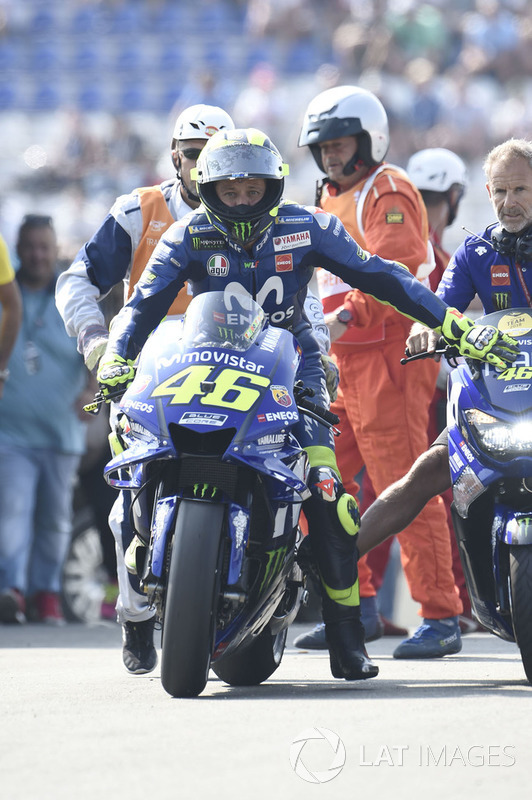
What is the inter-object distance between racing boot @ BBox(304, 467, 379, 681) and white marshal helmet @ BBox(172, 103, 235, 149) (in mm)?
1972

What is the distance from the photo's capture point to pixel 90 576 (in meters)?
9.77

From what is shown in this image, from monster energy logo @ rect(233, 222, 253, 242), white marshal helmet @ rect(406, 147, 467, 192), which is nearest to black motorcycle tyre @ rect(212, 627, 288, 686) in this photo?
monster energy logo @ rect(233, 222, 253, 242)

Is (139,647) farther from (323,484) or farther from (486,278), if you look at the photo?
(486,278)

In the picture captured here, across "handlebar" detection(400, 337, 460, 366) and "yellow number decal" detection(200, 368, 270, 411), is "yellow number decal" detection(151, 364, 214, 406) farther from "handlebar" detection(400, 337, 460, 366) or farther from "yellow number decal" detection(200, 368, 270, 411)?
"handlebar" detection(400, 337, 460, 366)

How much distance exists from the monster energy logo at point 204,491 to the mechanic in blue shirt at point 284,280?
2.14 feet

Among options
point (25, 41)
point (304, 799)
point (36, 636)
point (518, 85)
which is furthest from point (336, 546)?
point (25, 41)

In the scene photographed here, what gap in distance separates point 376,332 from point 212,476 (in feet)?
9.37

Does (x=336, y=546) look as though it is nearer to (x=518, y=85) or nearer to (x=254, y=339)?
(x=254, y=339)

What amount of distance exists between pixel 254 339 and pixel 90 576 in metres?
5.26

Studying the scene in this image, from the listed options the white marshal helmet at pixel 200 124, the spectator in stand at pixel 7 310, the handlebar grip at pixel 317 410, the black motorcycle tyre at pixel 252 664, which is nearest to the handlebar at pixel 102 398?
the handlebar grip at pixel 317 410

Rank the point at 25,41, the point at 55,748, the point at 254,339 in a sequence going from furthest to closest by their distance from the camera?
1. the point at 25,41
2. the point at 254,339
3. the point at 55,748

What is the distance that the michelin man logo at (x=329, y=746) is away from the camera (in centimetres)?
315

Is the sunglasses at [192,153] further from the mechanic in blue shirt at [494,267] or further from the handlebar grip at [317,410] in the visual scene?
the handlebar grip at [317,410]

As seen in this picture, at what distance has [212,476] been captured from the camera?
448 centimetres
